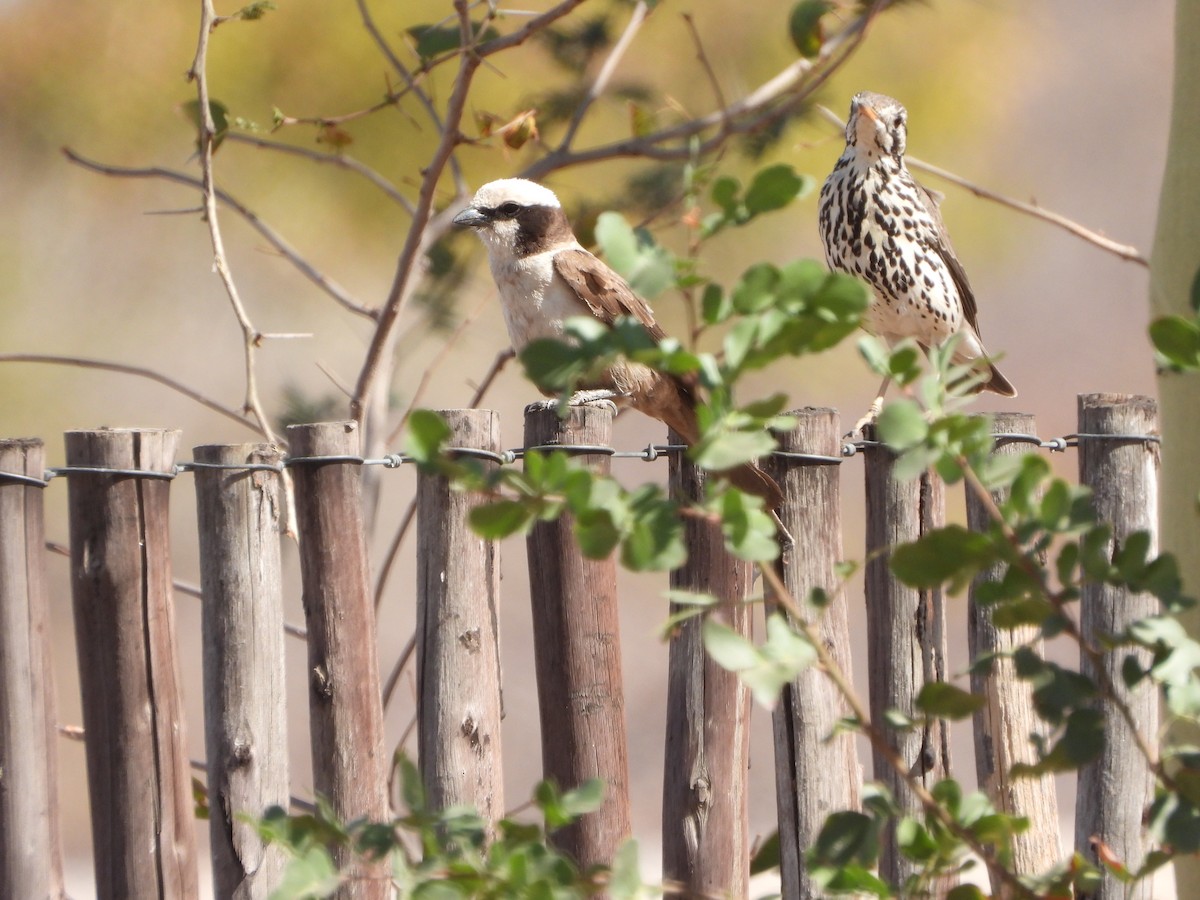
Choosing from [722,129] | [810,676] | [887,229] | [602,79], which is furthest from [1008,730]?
[602,79]

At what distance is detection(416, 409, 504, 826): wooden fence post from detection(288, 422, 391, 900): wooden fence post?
136mm

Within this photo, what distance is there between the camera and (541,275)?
11.1ft

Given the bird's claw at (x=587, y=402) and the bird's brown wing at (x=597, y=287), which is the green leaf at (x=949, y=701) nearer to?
the bird's claw at (x=587, y=402)

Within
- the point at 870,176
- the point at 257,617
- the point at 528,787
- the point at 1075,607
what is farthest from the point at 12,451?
the point at 528,787

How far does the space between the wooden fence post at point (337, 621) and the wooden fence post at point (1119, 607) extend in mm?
1349

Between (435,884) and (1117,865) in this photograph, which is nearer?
(435,884)

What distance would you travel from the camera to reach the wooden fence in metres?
2.20

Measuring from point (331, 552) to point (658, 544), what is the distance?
4.57 ft

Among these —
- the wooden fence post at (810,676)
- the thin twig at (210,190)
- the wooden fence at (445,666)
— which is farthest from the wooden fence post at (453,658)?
the thin twig at (210,190)

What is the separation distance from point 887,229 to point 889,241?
36 millimetres

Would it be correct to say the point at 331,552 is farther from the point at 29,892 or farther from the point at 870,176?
the point at 870,176

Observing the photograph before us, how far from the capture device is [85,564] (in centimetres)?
221

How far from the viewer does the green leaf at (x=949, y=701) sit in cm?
111

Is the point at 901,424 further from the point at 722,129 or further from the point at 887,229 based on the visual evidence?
the point at 887,229
